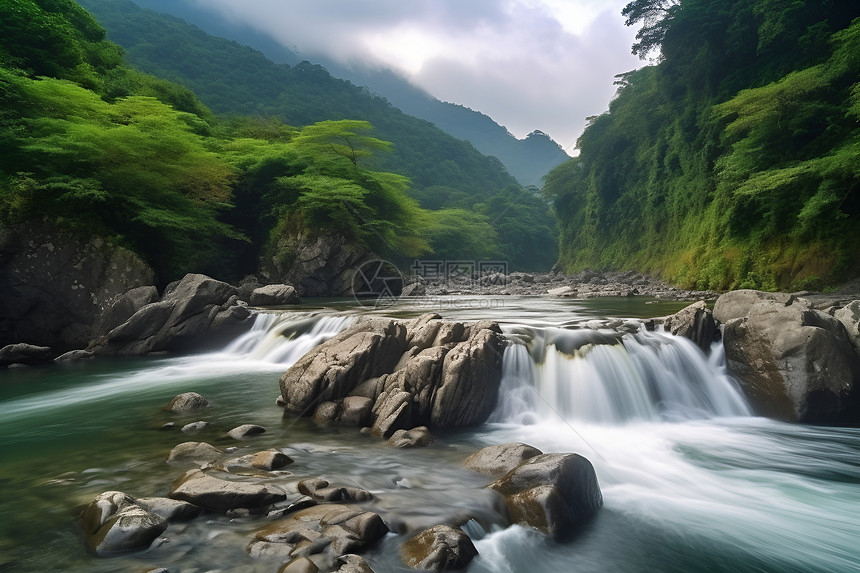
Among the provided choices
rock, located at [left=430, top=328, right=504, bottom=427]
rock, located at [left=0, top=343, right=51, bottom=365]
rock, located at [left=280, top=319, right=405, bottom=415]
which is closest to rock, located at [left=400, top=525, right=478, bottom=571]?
rock, located at [left=430, top=328, right=504, bottom=427]

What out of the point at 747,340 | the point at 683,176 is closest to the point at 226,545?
the point at 747,340

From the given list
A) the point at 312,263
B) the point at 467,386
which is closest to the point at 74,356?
the point at 467,386

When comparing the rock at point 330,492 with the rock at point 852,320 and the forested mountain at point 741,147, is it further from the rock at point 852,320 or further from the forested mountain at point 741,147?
the forested mountain at point 741,147

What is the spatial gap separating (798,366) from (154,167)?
20.6 m

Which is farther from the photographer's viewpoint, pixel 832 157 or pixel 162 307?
pixel 832 157

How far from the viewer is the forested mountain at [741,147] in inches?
629

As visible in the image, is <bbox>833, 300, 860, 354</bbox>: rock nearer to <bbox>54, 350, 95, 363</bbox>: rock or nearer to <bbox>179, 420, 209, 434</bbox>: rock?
<bbox>179, 420, 209, 434</bbox>: rock

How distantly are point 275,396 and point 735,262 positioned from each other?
21216 mm

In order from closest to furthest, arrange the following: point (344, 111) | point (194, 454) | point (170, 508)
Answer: point (170, 508) < point (194, 454) < point (344, 111)

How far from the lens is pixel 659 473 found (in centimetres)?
573

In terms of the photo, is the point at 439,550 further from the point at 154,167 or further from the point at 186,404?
the point at 154,167

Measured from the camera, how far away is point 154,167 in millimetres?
17266

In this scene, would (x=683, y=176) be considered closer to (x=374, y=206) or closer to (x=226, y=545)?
(x=374, y=206)

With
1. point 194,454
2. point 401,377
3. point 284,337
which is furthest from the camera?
point 284,337
